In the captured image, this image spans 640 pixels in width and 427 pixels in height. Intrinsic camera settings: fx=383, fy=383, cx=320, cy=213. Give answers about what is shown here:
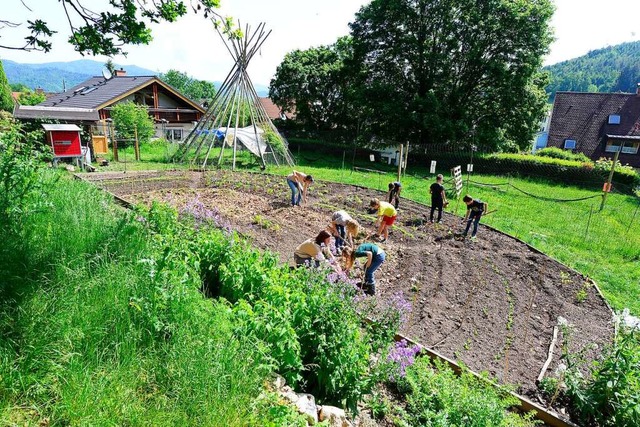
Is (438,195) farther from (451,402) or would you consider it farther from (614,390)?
(451,402)

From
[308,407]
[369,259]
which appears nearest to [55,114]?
[369,259]

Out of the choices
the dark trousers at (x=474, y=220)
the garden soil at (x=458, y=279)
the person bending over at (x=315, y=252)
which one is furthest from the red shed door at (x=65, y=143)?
the dark trousers at (x=474, y=220)

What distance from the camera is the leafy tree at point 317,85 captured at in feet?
86.3

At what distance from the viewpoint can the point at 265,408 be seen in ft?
7.38

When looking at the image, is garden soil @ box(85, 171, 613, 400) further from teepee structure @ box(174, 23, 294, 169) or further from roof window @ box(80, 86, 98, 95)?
roof window @ box(80, 86, 98, 95)

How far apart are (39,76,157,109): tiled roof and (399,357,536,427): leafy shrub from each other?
24.0m

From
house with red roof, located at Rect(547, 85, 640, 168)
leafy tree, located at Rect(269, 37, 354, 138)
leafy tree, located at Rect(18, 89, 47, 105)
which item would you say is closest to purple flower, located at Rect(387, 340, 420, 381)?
leafy tree, located at Rect(269, 37, 354, 138)

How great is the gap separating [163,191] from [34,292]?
8.63 metres

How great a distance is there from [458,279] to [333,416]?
4.68m

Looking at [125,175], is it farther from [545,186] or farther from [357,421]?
[545,186]

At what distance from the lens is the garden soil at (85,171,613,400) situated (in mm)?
4945

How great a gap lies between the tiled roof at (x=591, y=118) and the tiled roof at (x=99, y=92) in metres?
31.4

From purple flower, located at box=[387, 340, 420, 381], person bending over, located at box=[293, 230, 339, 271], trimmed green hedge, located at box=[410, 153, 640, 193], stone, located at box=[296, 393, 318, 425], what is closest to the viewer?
stone, located at box=[296, 393, 318, 425]

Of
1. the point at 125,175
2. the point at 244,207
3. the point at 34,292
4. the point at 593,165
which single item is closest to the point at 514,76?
the point at 593,165
